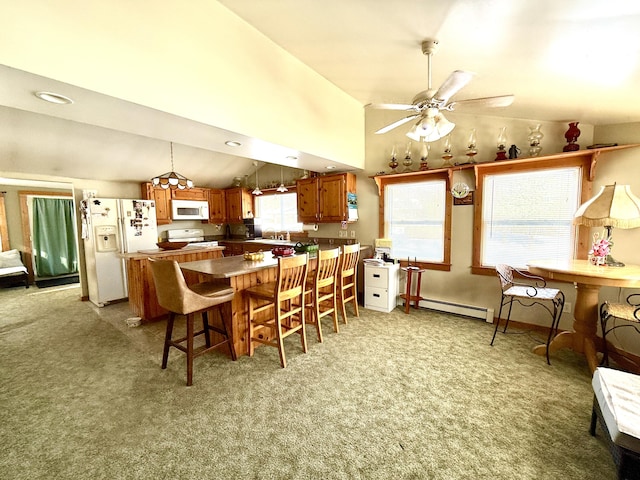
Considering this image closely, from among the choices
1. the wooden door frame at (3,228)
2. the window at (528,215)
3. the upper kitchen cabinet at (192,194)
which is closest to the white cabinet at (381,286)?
the window at (528,215)

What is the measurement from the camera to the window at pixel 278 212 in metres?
5.73

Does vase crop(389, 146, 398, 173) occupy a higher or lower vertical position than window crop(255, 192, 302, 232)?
higher

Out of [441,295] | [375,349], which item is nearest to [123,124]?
[375,349]

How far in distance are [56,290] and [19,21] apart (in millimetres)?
6409

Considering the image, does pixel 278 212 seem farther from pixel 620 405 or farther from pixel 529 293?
pixel 620 405

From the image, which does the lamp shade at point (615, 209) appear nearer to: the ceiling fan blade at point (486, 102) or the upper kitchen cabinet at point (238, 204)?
the ceiling fan blade at point (486, 102)

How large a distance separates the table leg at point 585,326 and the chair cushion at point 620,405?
1055mm

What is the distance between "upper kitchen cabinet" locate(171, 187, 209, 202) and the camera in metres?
5.60

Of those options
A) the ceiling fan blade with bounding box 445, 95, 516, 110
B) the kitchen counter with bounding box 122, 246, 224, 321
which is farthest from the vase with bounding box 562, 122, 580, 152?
the kitchen counter with bounding box 122, 246, 224, 321

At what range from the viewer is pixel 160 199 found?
534 centimetres

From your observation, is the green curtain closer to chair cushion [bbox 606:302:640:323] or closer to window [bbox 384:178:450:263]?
window [bbox 384:178:450:263]

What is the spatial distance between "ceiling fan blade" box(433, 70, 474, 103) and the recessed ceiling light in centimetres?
260

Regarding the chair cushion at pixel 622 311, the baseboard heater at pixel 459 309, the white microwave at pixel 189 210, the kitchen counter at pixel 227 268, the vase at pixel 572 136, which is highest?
the vase at pixel 572 136

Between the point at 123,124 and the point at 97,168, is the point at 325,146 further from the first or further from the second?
the point at 97,168
